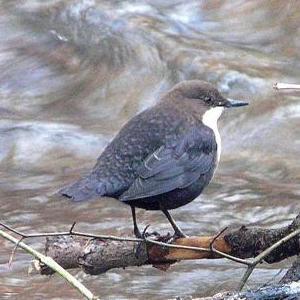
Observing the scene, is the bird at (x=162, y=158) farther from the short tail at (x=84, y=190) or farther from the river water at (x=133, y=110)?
the river water at (x=133, y=110)

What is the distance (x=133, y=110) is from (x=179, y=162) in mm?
3603

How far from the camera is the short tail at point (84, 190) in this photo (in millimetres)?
2963

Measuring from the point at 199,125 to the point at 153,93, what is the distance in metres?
3.66

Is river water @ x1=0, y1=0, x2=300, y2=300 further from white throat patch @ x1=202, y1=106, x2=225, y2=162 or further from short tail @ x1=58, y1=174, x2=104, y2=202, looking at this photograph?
short tail @ x1=58, y1=174, x2=104, y2=202

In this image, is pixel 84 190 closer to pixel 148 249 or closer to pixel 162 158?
pixel 148 249

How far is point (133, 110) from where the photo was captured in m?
7.09

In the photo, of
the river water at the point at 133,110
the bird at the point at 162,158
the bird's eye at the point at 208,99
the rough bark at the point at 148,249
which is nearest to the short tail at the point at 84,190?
the bird at the point at 162,158

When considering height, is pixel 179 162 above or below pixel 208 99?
below

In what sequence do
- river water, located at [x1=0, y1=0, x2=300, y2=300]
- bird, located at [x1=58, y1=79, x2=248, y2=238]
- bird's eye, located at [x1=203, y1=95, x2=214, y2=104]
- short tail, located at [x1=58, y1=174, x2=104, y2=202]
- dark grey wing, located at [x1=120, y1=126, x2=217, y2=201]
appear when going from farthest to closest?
river water, located at [x1=0, y1=0, x2=300, y2=300]
bird's eye, located at [x1=203, y1=95, x2=214, y2=104]
dark grey wing, located at [x1=120, y1=126, x2=217, y2=201]
bird, located at [x1=58, y1=79, x2=248, y2=238]
short tail, located at [x1=58, y1=174, x2=104, y2=202]

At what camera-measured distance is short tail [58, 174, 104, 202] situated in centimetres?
296

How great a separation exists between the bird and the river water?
1.02 metres

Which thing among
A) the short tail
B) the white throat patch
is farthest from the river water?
the short tail

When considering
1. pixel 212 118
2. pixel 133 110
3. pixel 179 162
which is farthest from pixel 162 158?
pixel 133 110

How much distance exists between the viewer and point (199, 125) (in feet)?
11.8
